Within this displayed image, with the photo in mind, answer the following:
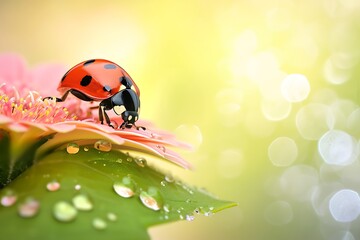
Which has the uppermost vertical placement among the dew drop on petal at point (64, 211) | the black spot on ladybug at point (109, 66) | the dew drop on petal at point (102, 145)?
the black spot on ladybug at point (109, 66)

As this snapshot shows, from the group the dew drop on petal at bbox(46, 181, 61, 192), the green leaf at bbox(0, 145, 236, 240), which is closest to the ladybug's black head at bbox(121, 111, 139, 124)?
the green leaf at bbox(0, 145, 236, 240)

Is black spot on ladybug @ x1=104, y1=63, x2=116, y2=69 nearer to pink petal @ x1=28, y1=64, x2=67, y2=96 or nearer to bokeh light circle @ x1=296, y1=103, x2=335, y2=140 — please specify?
pink petal @ x1=28, y1=64, x2=67, y2=96

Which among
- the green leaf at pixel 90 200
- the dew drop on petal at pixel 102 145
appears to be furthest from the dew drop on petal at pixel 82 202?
the dew drop on petal at pixel 102 145

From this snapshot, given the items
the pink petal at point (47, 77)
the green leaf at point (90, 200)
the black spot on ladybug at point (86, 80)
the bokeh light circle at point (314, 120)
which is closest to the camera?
the green leaf at point (90, 200)

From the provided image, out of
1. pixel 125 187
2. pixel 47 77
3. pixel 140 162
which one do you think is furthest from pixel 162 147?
pixel 47 77

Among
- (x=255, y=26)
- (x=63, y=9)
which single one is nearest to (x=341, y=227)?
(x=255, y=26)

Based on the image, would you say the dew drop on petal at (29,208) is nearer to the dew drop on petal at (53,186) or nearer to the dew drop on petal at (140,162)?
the dew drop on petal at (53,186)
